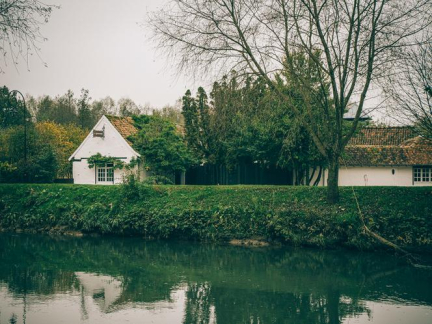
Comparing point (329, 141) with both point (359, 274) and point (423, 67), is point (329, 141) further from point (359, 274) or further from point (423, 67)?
point (359, 274)

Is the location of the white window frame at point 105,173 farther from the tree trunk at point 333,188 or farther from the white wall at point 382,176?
the tree trunk at point 333,188

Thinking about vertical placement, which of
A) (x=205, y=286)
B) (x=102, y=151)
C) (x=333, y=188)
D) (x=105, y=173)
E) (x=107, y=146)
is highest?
(x=107, y=146)

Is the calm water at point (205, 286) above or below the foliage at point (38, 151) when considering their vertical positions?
below

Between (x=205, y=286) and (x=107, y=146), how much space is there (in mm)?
21389

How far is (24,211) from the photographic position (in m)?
23.5

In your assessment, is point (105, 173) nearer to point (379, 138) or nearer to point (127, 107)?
point (379, 138)

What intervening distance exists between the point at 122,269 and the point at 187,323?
604 centimetres

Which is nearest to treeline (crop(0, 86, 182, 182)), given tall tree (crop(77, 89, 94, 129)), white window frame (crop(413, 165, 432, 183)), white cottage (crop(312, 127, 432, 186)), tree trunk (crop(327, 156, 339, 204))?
tall tree (crop(77, 89, 94, 129))

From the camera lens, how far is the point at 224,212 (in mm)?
19750

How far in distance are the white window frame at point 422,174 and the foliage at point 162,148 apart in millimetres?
15518

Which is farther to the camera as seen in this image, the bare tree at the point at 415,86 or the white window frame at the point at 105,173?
the white window frame at the point at 105,173

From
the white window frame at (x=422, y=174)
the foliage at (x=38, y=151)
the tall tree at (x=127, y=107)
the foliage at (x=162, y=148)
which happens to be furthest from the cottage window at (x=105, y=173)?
the tall tree at (x=127, y=107)

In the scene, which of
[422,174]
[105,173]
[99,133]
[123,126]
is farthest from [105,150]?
[422,174]

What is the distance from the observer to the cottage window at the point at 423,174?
31.6 meters
